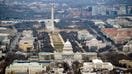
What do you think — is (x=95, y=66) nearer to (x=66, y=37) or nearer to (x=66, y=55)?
(x=66, y=55)

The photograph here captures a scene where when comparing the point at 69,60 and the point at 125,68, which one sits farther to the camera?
the point at 69,60

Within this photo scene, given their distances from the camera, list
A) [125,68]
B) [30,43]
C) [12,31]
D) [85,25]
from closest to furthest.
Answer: [125,68], [30,43], [12,31], [85,25]

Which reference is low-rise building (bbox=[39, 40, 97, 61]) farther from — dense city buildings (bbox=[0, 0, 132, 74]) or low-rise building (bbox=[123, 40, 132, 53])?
low-rise building (bbox=[123, 40, 132, 53])

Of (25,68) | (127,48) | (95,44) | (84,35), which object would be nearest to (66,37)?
(84,35)

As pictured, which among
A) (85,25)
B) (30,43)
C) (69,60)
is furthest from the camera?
(85,25)

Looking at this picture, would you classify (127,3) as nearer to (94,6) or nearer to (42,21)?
(94,6)

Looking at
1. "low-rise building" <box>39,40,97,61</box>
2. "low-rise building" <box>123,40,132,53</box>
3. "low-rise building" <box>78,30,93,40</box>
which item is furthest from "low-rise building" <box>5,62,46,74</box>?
"low-rise building" <box>78,30,93,40</box>

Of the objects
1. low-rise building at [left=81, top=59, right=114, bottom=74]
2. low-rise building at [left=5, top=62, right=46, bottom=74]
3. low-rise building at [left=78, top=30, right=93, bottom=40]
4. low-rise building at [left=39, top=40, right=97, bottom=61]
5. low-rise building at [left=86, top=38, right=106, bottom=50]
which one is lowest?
low-rise building at [left=78, top=30, right=93, bottom=40]

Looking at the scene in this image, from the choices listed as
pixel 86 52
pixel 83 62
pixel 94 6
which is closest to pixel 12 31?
pixel 86 52
